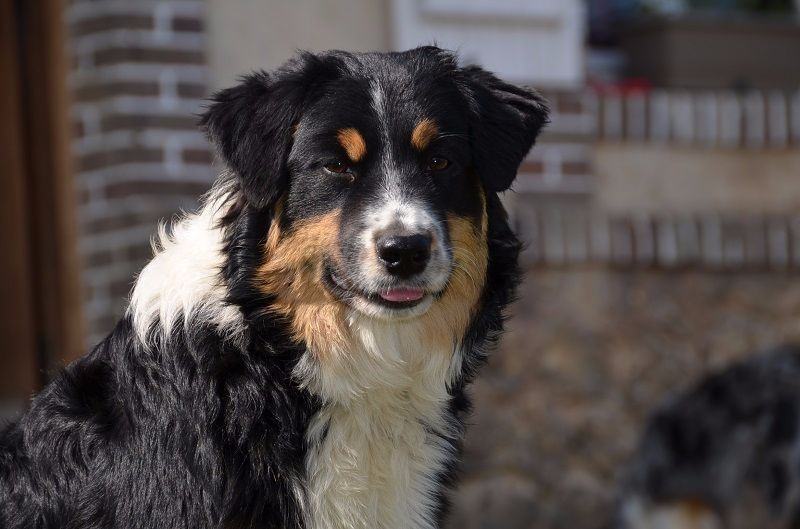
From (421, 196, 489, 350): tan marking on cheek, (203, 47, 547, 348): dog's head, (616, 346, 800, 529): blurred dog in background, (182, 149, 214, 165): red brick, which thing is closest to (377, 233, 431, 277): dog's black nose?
(203, 47, 547, 348): dog's head

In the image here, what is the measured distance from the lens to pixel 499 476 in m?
6.71

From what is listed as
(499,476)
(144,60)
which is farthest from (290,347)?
(499,476)

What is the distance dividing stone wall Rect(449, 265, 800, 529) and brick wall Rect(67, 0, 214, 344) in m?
1.72

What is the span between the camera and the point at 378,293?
3590 mm

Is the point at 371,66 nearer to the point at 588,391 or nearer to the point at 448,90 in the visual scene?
the point at 448,90

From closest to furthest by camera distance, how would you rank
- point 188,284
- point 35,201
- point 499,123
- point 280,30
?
point 188,284 → point 499,123 → point 280,30 → point 35,201

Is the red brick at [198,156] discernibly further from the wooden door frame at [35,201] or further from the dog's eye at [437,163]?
the dog's eye at [437,163]

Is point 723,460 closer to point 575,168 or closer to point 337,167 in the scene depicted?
point 575,168

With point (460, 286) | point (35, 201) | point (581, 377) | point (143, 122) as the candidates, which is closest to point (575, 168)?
point (581, 377)

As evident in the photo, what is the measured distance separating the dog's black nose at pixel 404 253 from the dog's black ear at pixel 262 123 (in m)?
0.34

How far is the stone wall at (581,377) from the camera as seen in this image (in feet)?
22.0

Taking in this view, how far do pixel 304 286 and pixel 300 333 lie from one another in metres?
0.12

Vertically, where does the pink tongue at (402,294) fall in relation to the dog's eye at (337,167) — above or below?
below

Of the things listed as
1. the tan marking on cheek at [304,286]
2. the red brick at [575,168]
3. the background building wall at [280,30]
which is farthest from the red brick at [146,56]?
the tan marking on cheek at [304,286]
